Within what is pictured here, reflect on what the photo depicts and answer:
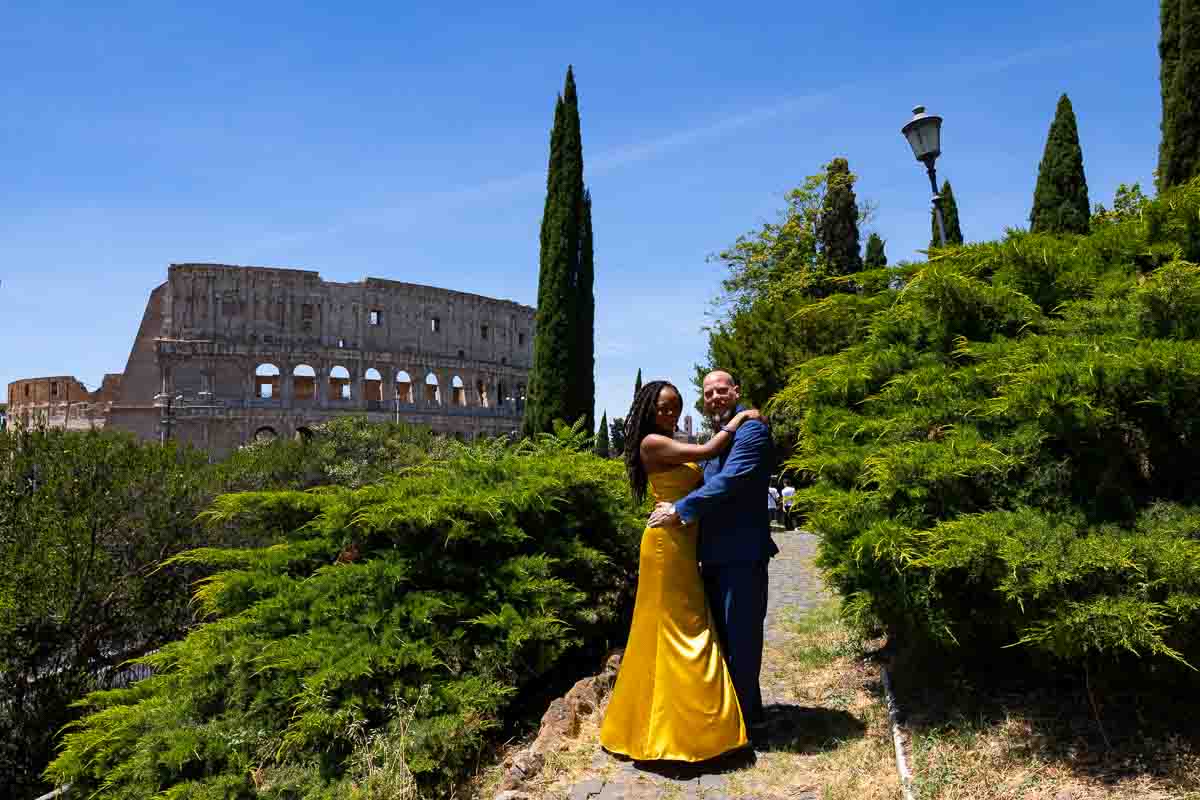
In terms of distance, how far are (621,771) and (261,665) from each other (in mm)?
2198

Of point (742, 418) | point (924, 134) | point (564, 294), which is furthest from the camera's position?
point (564, 294)

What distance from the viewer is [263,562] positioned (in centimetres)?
521

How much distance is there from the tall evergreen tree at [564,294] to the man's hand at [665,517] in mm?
20210

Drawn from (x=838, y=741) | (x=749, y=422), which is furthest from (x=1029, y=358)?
(x=838, y=741)

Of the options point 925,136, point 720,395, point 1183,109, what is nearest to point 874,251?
point 1183,109

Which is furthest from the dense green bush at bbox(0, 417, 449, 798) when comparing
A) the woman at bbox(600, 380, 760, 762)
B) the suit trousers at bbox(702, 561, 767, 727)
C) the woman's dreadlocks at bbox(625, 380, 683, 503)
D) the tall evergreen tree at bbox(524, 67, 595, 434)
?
the tall evergreen tree at bbox(524, 67, 595, 434)

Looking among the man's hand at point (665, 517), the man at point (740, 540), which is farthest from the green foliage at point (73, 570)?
the man at point (740, 540)

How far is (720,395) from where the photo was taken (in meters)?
4.28

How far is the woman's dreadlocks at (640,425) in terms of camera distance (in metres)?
4.29

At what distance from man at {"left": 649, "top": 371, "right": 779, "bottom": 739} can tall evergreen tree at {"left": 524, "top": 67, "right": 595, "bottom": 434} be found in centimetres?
2011

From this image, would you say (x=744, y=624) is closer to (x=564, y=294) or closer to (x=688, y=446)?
(x=688, y=446)

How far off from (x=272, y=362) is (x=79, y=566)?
137ft

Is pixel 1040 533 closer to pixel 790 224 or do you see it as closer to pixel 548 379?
pixel 548 379

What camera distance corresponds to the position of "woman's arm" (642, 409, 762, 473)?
161 inches
